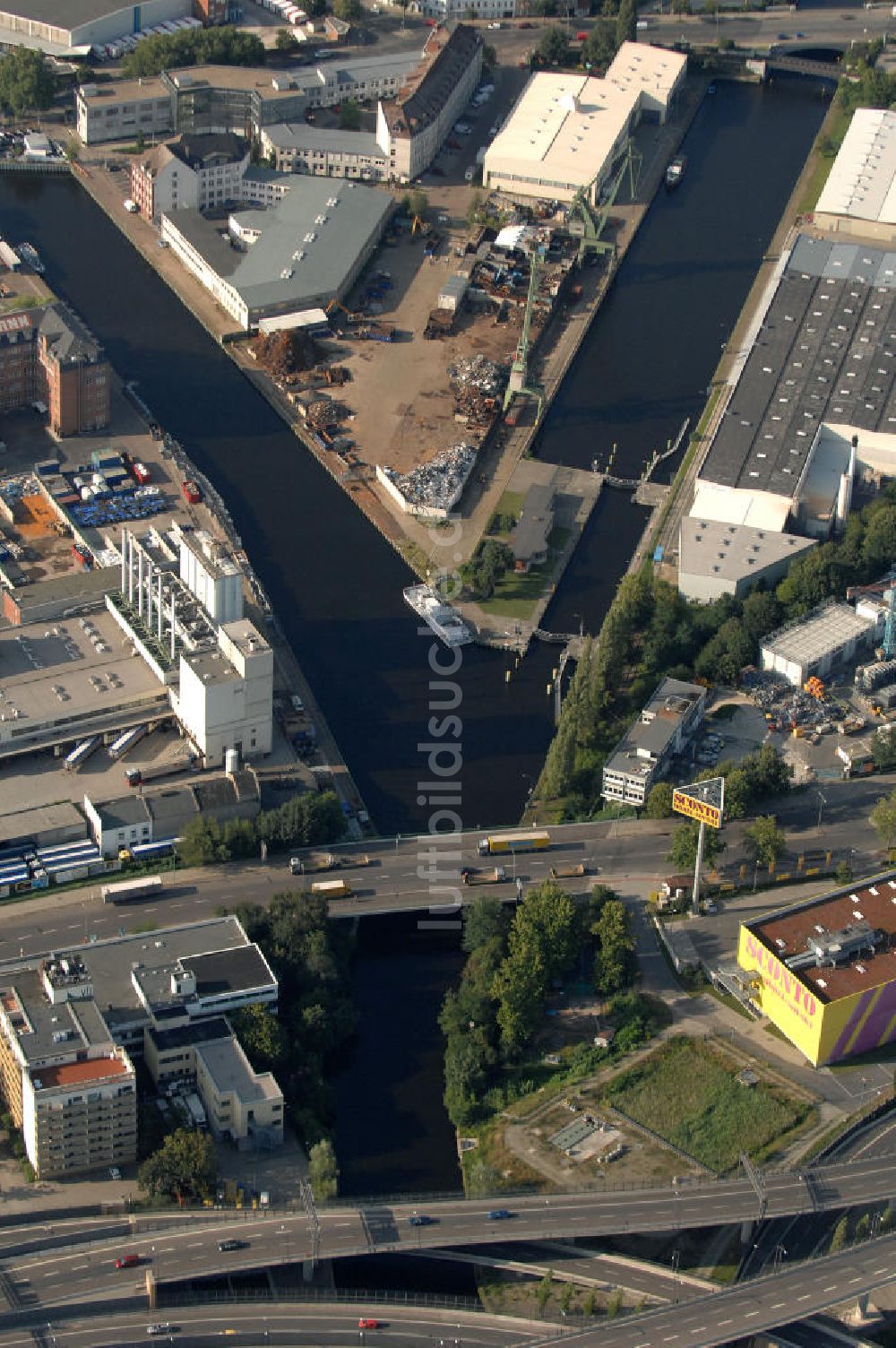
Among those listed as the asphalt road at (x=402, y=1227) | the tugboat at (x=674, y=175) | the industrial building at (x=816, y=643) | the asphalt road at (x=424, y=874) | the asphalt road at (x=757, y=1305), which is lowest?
the tugboat at (x=674, y=175)

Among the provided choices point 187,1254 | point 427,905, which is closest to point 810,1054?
point 427,905

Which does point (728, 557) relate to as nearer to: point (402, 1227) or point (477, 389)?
point (477, 389)

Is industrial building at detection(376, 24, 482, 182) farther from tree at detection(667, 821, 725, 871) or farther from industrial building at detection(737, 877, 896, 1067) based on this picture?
industrial building at detection(737, 877, 896, 1067)

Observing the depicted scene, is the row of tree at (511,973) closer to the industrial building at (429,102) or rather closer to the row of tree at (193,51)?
the industrial building at (429,102)

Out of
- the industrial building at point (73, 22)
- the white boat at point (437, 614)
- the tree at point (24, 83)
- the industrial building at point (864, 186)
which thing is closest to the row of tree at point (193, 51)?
the industrial building at point (73, 22)

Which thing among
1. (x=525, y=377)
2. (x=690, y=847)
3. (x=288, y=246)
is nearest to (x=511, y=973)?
(x=690, y=847)
